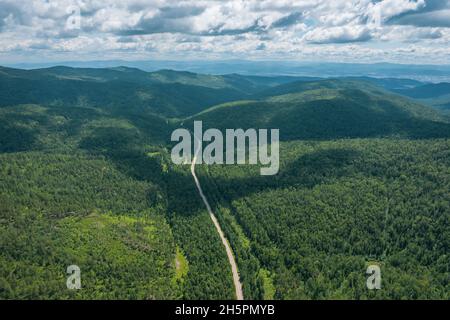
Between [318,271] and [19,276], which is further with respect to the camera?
[318,271]

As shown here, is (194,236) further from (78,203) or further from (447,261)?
(447,261)

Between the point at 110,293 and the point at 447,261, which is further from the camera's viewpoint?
the point at 447,261
